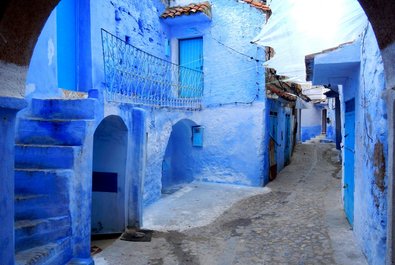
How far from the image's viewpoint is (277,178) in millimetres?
11109

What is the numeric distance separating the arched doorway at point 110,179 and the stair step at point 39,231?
2280 mm

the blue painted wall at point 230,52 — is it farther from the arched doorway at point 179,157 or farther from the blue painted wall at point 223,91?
the arched doorway at point 179,157

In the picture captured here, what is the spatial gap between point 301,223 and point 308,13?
4273mm

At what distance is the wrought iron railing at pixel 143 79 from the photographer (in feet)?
20.3

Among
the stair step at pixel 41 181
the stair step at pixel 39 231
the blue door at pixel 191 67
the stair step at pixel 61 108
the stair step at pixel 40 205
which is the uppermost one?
the blue door at pixel 191 67

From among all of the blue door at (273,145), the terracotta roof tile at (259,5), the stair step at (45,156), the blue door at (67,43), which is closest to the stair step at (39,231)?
the stair step at (45,156)

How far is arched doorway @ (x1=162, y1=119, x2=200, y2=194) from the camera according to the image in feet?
35.8

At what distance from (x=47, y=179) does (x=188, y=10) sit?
301 inches

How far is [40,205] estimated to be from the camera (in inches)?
149

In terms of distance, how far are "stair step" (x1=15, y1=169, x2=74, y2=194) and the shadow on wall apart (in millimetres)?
6879

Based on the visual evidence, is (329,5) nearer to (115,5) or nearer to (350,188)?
(350,188)

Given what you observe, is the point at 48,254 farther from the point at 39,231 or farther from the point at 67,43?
the point at 67,43

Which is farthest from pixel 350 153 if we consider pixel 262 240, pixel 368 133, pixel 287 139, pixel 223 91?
Result: pixel 287 139

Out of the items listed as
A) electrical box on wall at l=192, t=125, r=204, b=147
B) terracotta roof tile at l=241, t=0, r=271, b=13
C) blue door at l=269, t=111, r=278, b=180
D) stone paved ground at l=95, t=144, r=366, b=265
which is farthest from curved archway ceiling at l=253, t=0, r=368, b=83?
stone paved ground at l=95, t=144, r=366, b=265
